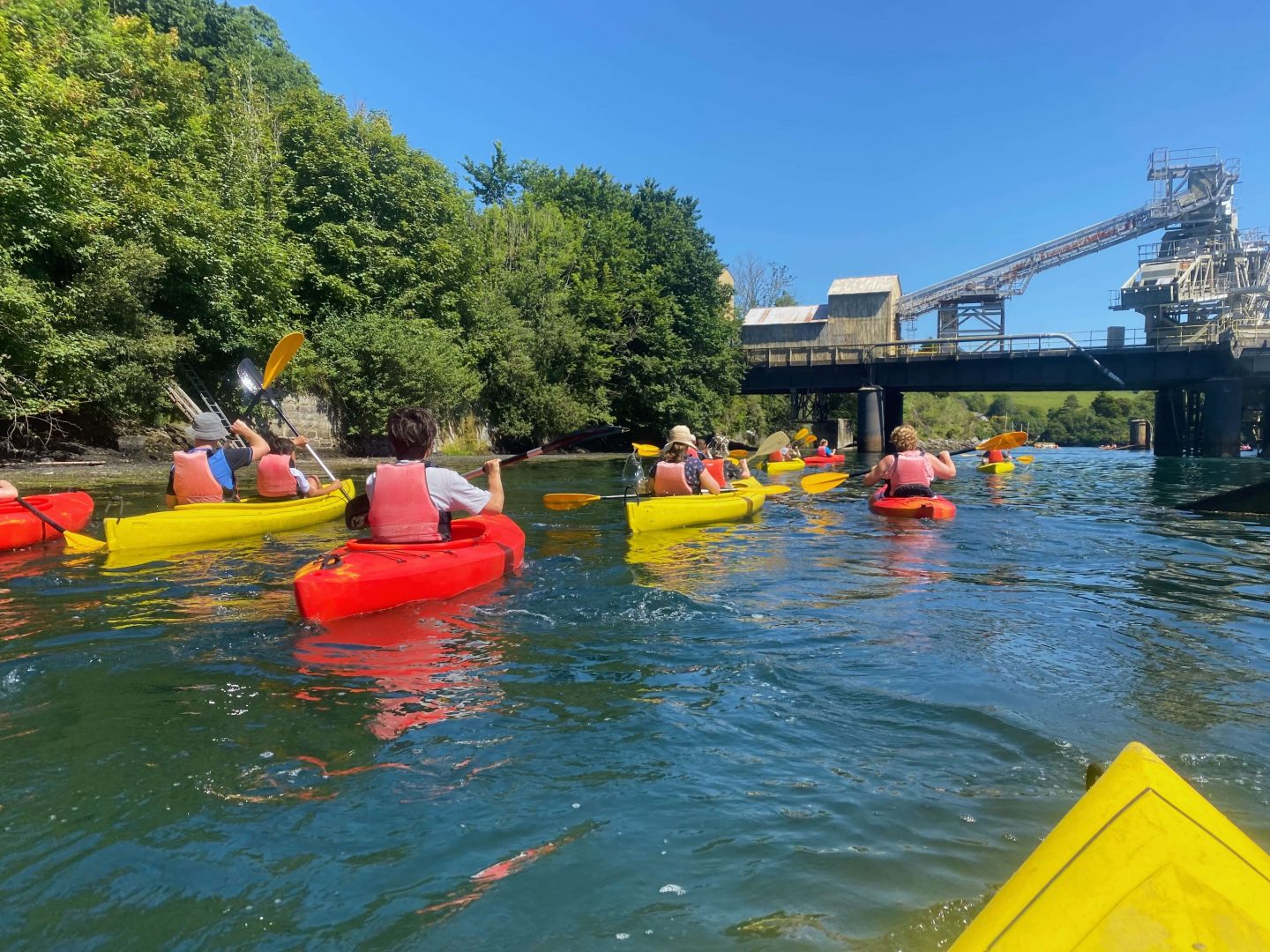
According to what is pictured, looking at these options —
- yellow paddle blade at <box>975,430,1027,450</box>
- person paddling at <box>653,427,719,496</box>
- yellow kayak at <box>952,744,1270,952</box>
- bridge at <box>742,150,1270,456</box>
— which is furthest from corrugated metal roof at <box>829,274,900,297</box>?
yellow kayak at <box>952,744,1270,952</box>

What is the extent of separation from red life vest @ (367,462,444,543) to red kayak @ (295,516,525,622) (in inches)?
4.2

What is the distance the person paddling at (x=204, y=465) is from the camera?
9.21 meters

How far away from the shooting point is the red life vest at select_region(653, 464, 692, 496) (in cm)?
1040

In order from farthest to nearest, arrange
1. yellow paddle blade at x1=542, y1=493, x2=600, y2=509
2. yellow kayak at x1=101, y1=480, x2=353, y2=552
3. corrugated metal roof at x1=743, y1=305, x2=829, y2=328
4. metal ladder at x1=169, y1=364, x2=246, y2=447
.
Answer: corrugated metal roof at x1=743, y1=305, x2=829, y2=328
metal ladder at x1=169, y1=364, x2=246, y2=447
yellow paddle blade at x1=542, y1=493, x2=600, y2=509
yellow kayak at x1=101, y1=480, x2=353, y2=552

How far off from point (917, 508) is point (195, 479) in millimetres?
9436

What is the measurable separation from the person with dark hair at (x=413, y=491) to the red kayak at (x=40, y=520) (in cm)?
499

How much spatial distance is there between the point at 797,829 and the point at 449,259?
89.4 ft

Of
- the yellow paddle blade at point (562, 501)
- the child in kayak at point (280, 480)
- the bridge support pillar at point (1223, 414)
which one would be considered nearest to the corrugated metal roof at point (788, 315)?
the bridge support pillar at point (1223, 414)

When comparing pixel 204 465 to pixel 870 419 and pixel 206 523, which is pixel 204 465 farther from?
pixel 870 419

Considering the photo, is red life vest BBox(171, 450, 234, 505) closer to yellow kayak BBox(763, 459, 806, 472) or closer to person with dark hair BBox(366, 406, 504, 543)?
person with dark hair BBox(366, 406, 504, 543)

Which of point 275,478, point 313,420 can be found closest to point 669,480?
point 275,478

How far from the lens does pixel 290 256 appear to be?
74.3ft

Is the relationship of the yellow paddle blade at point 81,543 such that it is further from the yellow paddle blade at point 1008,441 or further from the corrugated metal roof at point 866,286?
the corrugated metal roof at point 866,286

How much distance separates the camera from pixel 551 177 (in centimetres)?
4003
